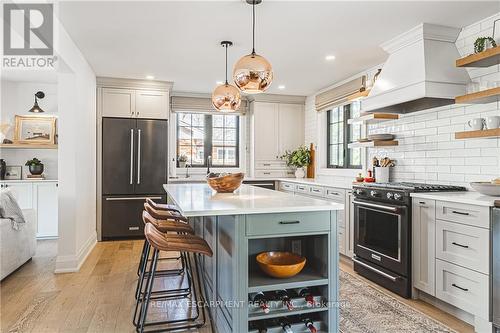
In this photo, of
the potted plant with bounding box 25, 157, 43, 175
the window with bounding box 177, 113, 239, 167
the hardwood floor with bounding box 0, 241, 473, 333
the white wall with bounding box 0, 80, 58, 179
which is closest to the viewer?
the hardwood floor with bounding box 0, 241, 473, 333

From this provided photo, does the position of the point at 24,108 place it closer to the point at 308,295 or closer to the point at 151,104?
the point at 151,104

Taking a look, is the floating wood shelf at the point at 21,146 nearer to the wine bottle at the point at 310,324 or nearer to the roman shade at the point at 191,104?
the roman shade at the point at 191,104

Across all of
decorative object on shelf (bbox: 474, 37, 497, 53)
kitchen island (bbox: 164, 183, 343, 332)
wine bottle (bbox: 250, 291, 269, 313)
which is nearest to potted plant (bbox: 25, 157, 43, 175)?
kitchen island (bbox: 164, 183, 343, 332)

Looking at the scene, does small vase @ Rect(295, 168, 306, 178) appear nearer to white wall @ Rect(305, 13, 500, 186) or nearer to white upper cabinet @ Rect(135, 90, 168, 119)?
white wall @ Rect(305, 13, 500, 186)

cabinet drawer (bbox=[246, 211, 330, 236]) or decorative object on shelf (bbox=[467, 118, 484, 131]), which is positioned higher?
decorative object on shelf (bbox=[467, 118, 484, 131])

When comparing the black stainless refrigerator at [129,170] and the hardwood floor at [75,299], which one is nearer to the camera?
the hardwood floor at [75,299]

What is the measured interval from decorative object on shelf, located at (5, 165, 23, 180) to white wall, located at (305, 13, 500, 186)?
17.9 feet

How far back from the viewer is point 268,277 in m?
2.09

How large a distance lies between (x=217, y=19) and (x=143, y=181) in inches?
123

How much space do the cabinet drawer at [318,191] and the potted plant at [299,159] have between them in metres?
1.30

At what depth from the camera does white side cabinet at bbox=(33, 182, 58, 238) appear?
5.33m

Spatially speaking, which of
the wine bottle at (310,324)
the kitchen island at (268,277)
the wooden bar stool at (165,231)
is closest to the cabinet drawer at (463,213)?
the kitchen island at (268,277)

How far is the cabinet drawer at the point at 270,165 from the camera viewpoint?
623 centimetres

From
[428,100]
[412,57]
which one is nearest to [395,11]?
[412,57]
